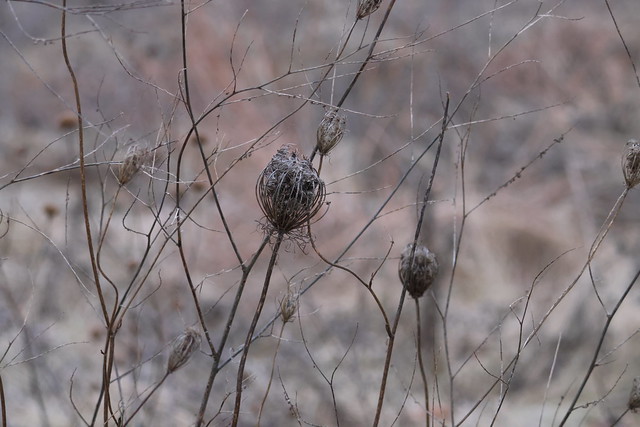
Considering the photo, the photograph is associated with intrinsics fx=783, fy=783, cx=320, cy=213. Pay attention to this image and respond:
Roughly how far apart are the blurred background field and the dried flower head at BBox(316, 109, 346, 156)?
4.35 ft

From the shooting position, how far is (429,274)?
1.45 m

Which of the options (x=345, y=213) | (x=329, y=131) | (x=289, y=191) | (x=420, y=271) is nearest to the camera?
(x=289, y=191)

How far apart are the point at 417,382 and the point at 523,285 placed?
4.33 ft

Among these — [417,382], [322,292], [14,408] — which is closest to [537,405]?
[417,382]

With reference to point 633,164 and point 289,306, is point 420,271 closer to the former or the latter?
point 289,306

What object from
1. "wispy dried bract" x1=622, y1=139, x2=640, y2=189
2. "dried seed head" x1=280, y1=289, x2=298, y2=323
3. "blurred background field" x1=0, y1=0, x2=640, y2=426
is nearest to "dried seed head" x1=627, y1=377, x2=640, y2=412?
"wispy dried bract" x1=622, y1=139, x2=640, y2=189

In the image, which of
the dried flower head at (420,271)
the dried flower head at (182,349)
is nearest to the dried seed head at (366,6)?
the dried flower head at (420,271)

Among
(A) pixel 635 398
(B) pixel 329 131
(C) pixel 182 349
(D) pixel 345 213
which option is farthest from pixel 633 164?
(D) pixel 345 213

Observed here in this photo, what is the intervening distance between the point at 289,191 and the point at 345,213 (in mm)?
4664

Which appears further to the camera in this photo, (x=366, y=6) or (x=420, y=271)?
(x=420, y=271)

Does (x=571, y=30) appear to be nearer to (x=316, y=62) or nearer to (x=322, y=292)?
(x=316, y=62)

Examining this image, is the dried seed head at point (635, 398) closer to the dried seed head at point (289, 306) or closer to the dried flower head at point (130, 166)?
the dried seed head at point (289, 306)

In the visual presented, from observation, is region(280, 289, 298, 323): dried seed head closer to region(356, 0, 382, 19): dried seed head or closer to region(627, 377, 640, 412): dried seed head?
region(356, 0, 382, 19): dried seed head

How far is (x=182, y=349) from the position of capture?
1.37m
